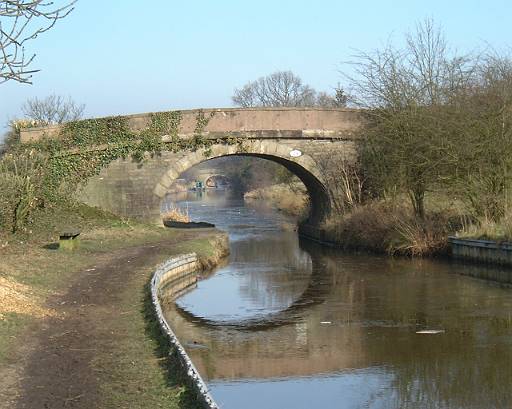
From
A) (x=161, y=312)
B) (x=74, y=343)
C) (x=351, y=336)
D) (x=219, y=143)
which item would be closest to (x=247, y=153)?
(x=219, y=143)

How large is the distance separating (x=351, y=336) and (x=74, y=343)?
4.41 metres

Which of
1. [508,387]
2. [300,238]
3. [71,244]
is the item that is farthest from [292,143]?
[508,387]

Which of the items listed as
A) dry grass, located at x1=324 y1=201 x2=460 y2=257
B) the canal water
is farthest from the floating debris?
dry grass, located at x1=324 y1=201 x2=460 y2=257

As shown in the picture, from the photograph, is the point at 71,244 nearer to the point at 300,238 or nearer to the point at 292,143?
the point at 292,143

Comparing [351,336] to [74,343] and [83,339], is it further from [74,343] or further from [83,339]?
[74,343]

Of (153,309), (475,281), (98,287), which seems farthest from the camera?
(475,281)

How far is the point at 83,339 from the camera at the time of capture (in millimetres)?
9086

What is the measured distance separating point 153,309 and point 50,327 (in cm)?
156

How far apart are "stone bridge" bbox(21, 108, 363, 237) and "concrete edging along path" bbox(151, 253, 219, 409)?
26.1 feet

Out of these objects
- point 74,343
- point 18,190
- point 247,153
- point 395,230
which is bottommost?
point 74,343

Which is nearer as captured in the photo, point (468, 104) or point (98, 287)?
point (98, 287)

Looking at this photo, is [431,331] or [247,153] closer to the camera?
[431,331]

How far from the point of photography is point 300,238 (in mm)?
30656

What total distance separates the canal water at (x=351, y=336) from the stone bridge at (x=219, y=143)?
7136mm
